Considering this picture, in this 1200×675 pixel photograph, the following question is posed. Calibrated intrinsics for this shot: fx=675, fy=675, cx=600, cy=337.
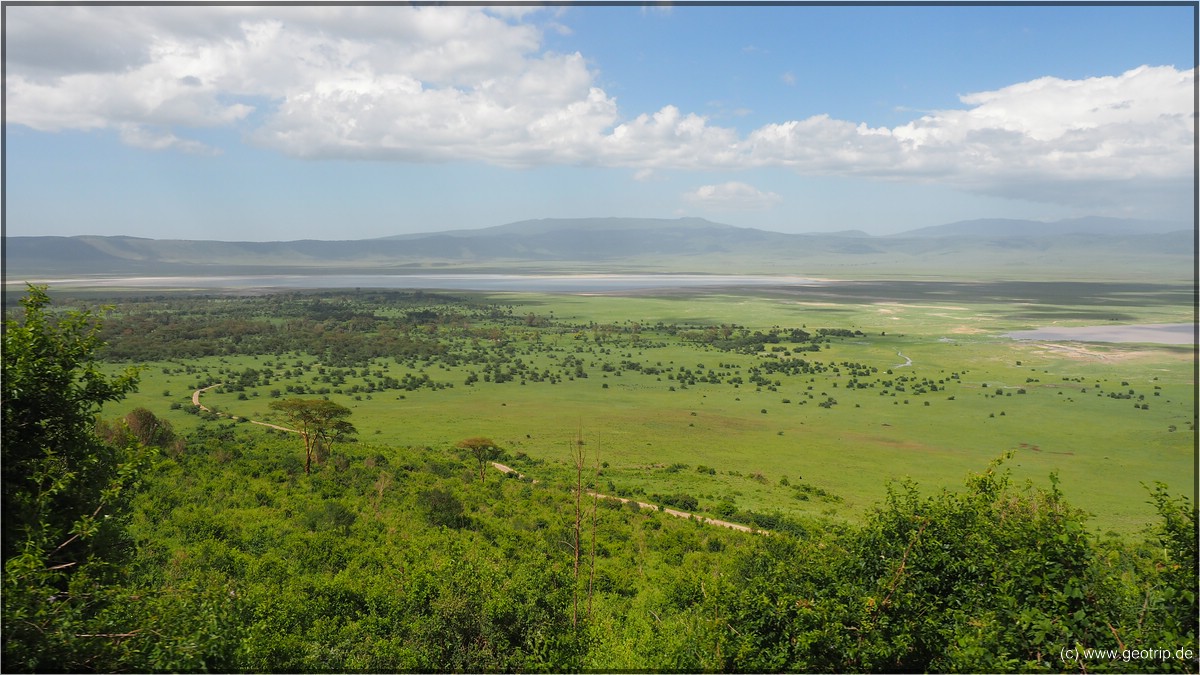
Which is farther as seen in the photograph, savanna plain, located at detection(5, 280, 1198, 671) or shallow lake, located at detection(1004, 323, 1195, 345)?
shallow lake, located at detection(1004, 323, 1195, 345)

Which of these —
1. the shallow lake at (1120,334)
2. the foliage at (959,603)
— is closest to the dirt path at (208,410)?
the foliage at (959,603)

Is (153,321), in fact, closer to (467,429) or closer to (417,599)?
(467,429)

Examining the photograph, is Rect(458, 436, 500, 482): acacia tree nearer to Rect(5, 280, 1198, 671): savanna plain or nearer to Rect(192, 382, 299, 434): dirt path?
Rect(5, 280, 1198, 671): savanna plain

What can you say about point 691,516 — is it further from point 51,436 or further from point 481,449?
point 51,436

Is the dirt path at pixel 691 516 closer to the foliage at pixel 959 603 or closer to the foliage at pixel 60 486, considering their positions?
the foliage at pixel 959 603

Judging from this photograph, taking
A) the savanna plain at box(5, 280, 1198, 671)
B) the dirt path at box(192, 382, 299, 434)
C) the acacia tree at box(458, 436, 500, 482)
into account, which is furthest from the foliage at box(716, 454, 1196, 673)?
the dirt path at box(192, 382, 299, 434)

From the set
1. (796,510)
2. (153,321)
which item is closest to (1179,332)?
(796,510)

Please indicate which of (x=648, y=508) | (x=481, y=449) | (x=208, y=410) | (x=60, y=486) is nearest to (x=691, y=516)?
(x=648, y=508)
